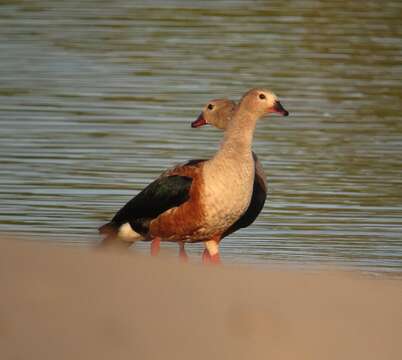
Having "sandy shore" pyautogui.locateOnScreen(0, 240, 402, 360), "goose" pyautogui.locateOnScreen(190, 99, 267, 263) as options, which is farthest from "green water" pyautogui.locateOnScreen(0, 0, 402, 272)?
"sandy shore" pyautogui.locateOnScreen(0, 240, 402, 360)

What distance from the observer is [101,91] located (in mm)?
19500

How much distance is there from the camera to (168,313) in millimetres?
6613

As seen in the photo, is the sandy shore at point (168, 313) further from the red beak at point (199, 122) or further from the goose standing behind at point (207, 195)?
the red beak at point (199, 122)

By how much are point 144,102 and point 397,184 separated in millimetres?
4571

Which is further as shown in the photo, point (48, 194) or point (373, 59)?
point (373, 59)

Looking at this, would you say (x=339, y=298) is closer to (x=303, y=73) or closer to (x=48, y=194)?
(x=48, y=194)

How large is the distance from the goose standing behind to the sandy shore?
309 cm

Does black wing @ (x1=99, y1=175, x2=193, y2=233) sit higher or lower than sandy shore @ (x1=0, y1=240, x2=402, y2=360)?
lower

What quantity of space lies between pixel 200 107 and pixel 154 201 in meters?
7.25

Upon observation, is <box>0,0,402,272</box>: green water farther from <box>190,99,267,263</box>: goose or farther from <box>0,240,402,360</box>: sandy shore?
<box>0,240,402,360</box>: sandy shore

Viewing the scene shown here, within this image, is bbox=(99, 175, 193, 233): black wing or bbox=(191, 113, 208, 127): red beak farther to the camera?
bbox=(191, 113, 208, 127): red beak

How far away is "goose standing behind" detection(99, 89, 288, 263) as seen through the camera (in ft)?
34.9

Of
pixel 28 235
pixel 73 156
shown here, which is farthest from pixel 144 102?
pixel 28 235

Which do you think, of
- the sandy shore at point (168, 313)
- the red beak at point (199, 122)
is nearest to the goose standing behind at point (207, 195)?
the red beak at point (199, 122)
